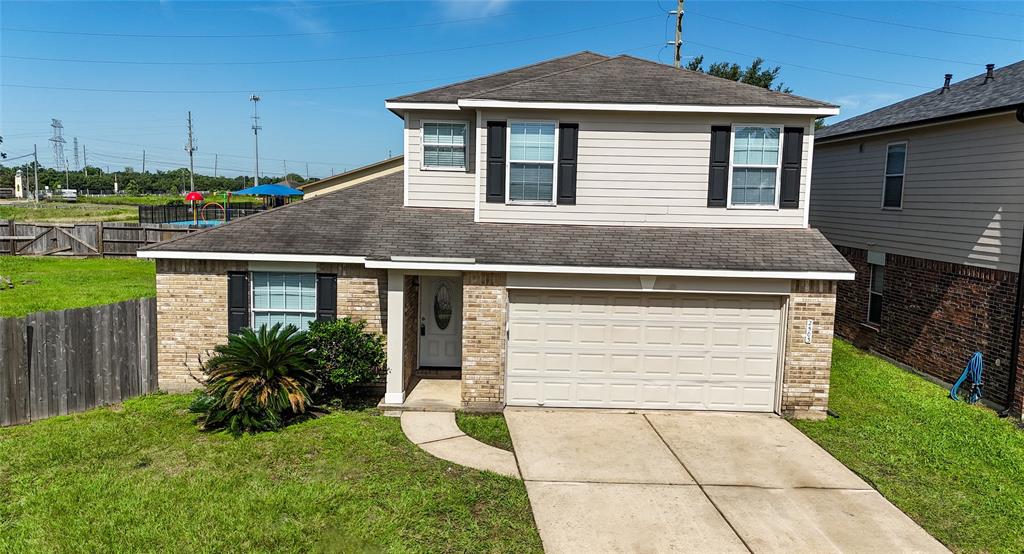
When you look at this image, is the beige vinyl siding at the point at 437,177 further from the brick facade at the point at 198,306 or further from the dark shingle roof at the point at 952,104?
the dark shingle roof at the point at 952,104

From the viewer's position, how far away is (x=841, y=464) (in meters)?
9.02

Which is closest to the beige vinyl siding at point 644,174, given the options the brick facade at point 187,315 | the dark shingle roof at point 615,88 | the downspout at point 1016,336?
the dark shingle roof at point 615,88

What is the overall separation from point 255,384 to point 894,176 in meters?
14.8

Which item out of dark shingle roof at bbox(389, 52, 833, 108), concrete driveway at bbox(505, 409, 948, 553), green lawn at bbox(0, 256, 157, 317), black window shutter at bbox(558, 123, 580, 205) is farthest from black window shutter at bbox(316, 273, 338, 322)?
green lawn at bbox(0, 256, 157, 317)

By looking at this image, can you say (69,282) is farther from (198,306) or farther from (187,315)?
(198,306)

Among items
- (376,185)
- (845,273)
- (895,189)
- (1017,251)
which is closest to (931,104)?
(895,189)

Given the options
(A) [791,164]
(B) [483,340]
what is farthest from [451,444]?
(A) [791,164]

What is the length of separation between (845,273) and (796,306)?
94cm

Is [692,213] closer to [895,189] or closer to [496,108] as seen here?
[496,108]

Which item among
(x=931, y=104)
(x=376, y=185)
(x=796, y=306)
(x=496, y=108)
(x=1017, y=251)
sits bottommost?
(x=796, y=306)

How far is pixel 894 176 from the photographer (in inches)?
593

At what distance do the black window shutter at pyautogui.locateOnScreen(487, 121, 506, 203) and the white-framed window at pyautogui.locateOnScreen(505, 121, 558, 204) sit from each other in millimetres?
108

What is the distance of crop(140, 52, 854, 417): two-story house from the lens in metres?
10.8

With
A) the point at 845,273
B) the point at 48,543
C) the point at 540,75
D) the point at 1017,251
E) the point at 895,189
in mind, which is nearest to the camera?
the point at 48,543
